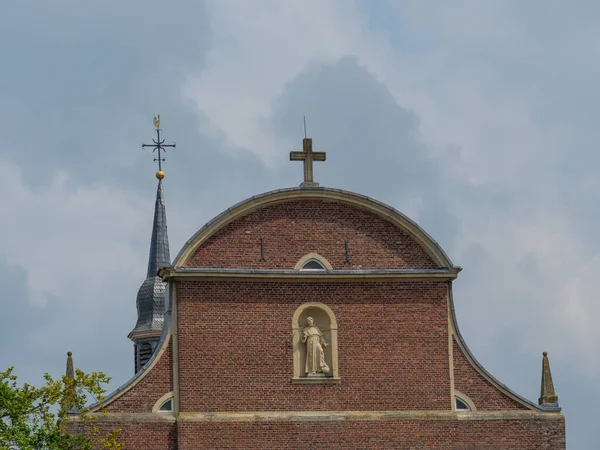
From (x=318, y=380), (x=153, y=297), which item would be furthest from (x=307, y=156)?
(x=153, y=297)

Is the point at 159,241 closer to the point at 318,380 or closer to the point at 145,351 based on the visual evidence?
the point at 145,351

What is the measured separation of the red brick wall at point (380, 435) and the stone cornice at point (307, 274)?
3506 millimetres

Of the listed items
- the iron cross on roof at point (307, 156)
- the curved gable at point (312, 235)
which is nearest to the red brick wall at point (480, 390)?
the curved gable at point (312, 235)

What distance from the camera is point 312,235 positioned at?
142 feet

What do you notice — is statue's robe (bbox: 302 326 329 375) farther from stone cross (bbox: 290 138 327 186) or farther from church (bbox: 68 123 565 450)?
stone cross (bbox: 290 138 327 186)

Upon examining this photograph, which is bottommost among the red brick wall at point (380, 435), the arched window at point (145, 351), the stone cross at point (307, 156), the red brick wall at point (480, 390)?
the red brick wall at point (380, 435)

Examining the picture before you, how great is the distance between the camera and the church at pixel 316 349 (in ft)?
137

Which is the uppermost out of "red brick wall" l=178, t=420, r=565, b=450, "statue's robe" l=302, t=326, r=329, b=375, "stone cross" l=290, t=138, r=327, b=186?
"stone cross" l=290, t=138, r=327, b=186

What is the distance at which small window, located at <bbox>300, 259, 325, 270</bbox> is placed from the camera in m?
43.1

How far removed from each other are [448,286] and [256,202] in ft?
16.9

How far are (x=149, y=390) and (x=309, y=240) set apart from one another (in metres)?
5.40

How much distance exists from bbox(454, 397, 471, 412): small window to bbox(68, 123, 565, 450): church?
24 millimetres

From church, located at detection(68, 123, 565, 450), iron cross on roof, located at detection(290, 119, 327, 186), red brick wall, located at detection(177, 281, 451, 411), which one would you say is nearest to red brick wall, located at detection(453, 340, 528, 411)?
church, located at detection(68, 123, 565, 450)

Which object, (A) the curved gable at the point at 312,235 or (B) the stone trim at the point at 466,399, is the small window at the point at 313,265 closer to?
(A) the curved gable at the point at 312,235
